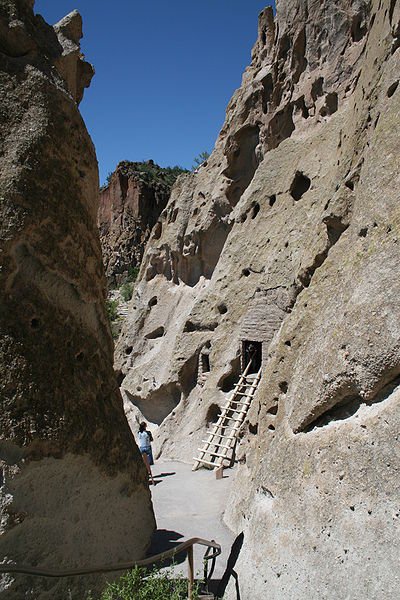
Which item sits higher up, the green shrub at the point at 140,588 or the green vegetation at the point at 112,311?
the green vegetation at the point at 112,311

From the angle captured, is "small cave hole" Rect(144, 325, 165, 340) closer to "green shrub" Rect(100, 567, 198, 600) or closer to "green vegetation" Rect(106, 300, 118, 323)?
"green vegetation" Rect(106, 300, 118, 323)

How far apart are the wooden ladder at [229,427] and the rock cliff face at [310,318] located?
0.76 m

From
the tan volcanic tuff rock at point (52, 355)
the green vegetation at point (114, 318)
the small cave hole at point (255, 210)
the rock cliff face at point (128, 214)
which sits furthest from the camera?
the rock cliff face at point (128, 214)

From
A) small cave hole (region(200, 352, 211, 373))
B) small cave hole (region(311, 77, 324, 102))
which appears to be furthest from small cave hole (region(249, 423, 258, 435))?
small cave hole (region(311, 77, 324, 102))

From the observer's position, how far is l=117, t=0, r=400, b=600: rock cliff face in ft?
14.8

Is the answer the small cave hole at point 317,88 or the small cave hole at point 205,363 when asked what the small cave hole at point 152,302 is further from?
the small cave hole at point 317,88

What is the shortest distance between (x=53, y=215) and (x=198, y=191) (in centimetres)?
1343

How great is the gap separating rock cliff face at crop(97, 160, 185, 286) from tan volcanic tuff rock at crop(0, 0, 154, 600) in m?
37.6

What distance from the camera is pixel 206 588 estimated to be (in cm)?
509

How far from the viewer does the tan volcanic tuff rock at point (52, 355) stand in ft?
13.8

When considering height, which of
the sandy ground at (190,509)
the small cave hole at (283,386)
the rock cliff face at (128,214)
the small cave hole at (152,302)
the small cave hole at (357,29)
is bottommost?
the sandy ground at (190,509)

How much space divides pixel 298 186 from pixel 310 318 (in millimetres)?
7376

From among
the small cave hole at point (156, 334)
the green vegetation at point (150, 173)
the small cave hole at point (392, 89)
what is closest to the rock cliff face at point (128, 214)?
the green vegetation at point (150, 173)

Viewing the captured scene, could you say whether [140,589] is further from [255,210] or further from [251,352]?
[255,210]
